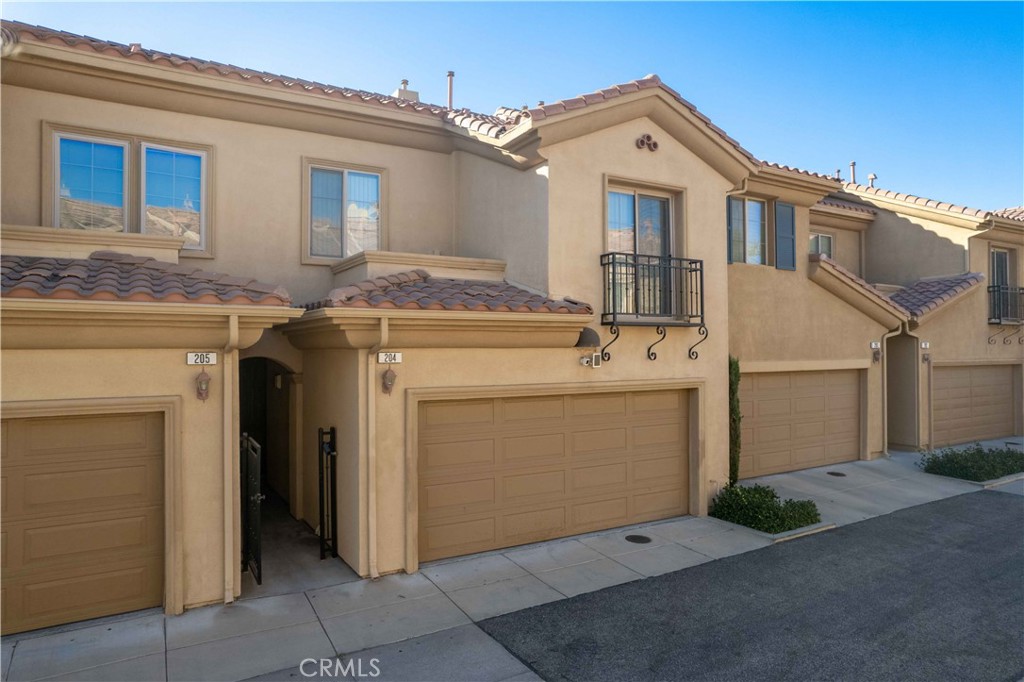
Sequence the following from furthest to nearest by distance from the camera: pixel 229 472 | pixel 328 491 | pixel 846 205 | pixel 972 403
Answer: pixel 846 205
pixel 972 403
pixel 328 491
pixel 229 472

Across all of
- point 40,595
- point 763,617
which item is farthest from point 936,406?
point 40,595

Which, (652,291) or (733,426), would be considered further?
(733,426)

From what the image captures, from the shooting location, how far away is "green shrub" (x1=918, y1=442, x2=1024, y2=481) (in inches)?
532

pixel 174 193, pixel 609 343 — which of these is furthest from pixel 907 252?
pixel 174 193

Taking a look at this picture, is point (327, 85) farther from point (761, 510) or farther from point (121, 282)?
point (761, 510)

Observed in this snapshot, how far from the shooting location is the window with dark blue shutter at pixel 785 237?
45.1ft

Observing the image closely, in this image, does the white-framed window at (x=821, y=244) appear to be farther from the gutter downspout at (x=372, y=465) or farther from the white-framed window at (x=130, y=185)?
the white-framed window at (x=130, y=185)

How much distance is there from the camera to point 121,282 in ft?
22.7

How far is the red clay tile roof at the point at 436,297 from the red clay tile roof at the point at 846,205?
12.2 meters

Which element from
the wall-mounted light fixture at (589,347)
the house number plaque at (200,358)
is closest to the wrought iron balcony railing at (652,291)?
the wall-mounted light fixture at (589,347)

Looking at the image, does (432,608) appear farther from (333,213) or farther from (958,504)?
(958,504)

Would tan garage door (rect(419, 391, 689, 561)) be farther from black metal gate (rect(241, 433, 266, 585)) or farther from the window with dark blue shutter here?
the window with dark blue shutter

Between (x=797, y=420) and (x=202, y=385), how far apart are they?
12266 millimetres

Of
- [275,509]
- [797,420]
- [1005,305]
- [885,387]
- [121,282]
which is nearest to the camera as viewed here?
[121,282]
